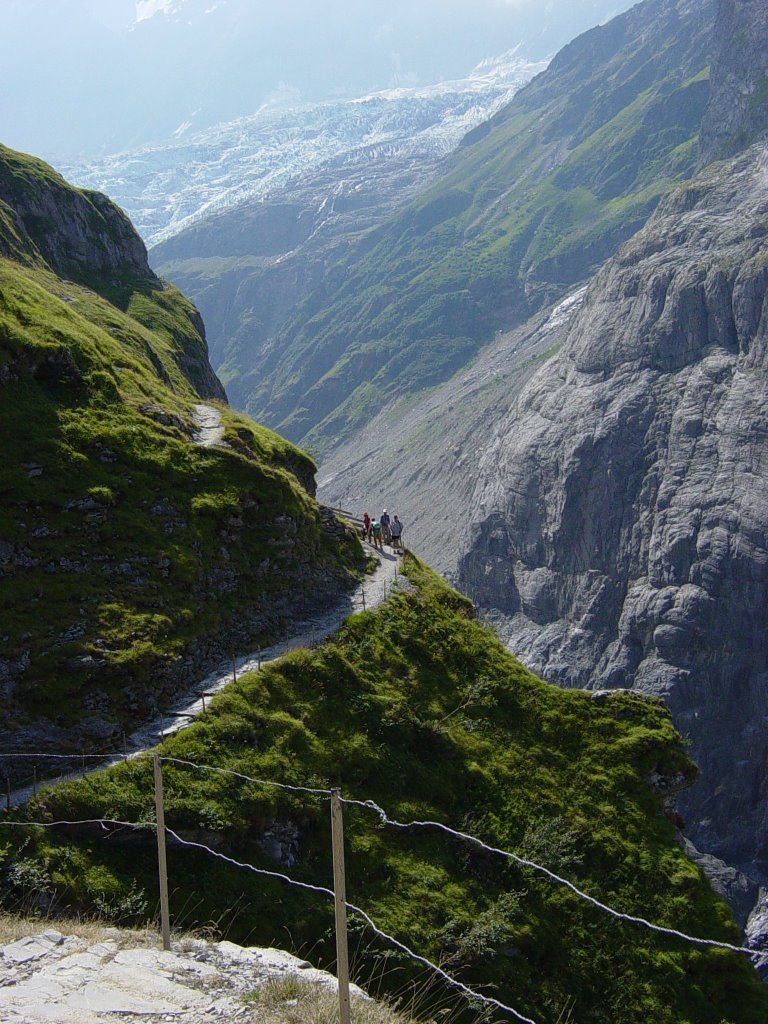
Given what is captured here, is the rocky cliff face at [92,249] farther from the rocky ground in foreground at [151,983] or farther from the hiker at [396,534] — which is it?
the rocky ground in foreground at [151,983]

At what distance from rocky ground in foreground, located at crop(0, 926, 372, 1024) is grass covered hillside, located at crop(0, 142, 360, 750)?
11.4m

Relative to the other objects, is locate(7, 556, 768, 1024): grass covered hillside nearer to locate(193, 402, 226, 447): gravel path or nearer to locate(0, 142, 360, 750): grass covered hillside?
locate(0, 142, 360, 750): grass covered hillside

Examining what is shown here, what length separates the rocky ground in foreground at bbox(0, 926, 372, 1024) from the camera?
15727 mm

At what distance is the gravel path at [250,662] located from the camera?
2892 cm

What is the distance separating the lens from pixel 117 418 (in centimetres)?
4150

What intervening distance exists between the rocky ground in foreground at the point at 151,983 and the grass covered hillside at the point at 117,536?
37.5 ft

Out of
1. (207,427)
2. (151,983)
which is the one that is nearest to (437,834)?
(151,983)

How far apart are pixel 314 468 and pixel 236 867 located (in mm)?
30694

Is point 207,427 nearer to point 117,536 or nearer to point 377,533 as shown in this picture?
point 377,533

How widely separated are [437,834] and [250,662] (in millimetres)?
Answer: 9312

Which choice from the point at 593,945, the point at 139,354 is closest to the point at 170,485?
the point at 139,354

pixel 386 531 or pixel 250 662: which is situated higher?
pixel 386 531

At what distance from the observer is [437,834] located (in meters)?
30.9

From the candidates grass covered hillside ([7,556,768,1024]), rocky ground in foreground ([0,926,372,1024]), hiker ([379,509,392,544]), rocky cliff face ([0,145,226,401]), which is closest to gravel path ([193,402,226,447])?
rocky cliff face ([0,145,226,401])
